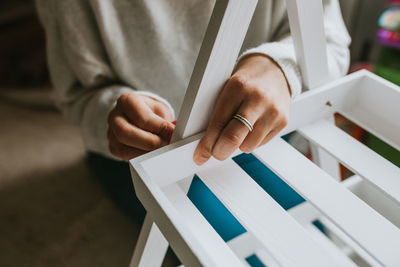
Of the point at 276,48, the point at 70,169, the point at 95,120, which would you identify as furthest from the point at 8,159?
the point at 276,48

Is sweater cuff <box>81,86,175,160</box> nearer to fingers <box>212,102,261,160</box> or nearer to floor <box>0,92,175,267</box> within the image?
fingers <box>212,102,261,160</box>

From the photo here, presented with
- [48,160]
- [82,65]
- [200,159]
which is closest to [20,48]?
[48,160]

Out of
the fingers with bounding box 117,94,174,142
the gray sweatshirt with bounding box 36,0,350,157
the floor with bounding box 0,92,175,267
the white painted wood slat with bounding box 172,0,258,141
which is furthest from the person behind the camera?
the floor with bounding box 0,92,175,267

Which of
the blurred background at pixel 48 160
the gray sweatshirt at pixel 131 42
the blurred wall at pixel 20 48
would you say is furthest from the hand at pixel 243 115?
the blurred wall at pixel 20 48

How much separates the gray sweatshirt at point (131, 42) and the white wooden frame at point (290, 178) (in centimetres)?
12

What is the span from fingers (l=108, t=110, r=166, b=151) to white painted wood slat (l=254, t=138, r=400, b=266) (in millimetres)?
116

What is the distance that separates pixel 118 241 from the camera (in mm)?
911

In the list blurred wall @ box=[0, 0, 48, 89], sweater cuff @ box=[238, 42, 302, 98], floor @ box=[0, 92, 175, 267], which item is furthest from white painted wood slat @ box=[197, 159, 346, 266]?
blurred wall @ box=[0, 0, 48, 89]

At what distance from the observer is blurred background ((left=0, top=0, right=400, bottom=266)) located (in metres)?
0.90

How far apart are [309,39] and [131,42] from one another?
32cm

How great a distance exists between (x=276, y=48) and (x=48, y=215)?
831 mm

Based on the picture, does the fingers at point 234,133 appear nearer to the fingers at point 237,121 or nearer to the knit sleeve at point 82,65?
the fingers at point 237,121

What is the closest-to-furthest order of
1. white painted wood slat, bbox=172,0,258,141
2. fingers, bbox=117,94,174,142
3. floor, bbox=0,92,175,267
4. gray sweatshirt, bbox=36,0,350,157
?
white painted wood slat, bbox=172,0,258,141 → fingers, bbox=117,94,174,142 → gray sweatshirt, bbox=36,0,350,157 → floor, bbox=0,92,175,267

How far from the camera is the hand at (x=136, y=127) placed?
385 mm
